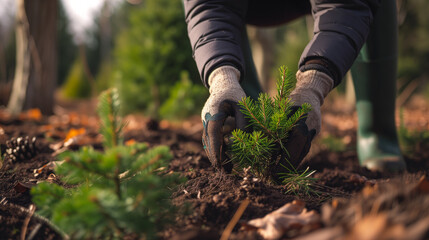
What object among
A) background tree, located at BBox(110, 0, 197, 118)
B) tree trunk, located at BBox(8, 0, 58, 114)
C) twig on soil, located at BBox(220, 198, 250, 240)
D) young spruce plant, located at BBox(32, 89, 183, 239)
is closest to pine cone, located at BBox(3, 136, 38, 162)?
young spruce plant, located at BBox(32, 89, 183, 239)

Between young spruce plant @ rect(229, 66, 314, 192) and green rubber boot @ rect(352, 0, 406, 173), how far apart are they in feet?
3.79

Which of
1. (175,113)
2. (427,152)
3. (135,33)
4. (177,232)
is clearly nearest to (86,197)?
(177,232)

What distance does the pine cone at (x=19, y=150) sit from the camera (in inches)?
68.5

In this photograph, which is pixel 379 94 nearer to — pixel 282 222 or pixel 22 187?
pixel 282 222

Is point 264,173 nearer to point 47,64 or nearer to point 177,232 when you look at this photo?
point 177,232

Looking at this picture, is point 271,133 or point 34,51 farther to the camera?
point 34,51

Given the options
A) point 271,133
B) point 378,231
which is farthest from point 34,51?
point 378,231

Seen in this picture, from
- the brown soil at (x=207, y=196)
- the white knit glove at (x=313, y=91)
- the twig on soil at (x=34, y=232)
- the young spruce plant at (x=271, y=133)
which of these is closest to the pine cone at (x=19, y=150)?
the brown soil at (x=207, y=196)

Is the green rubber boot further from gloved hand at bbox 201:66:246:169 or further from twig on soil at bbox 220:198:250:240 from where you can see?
twig on soil at bbox 220:198:250:240

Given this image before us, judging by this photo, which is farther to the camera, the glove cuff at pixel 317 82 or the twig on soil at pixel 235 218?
the glove cuff at pixel 317 82

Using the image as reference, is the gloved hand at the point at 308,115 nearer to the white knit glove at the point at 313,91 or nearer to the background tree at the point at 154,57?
the white knit glove at the point at 313,91

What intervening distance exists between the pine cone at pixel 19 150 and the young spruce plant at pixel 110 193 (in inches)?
45.5

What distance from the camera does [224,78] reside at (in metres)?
1.29

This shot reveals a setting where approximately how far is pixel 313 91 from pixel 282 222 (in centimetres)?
60
